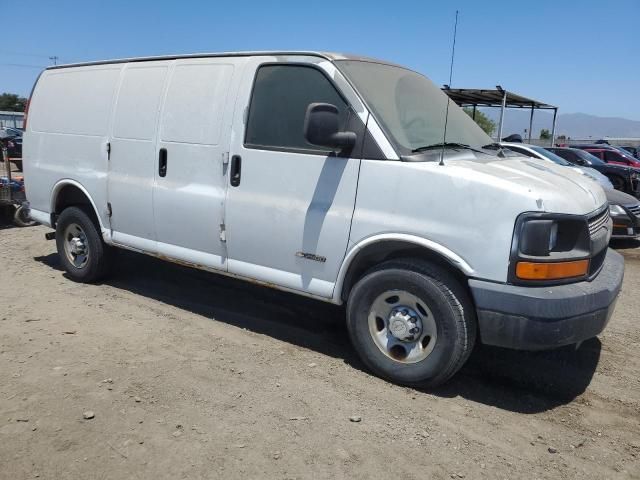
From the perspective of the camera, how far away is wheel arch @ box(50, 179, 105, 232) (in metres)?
5.39

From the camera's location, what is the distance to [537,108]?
25188 millimetres

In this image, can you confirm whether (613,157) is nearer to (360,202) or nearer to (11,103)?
(360,202)

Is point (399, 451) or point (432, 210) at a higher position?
point (432, 210)

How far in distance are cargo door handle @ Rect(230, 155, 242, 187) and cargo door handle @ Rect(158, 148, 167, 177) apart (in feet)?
2.59

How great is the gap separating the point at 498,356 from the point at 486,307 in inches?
47.3

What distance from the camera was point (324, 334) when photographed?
4578 millimetres

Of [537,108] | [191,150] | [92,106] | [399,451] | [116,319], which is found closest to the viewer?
[399,451]

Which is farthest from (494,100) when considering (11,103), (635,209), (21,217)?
(11,103)

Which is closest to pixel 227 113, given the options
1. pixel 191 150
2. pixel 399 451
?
pixel 191 150

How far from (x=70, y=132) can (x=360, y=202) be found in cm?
346

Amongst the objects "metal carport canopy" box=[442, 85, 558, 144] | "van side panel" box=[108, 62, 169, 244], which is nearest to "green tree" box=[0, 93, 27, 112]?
"metal carport canopy" box=[442, 85, 558, 144]

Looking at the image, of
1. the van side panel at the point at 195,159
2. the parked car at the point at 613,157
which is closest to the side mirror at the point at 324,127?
the van side panel at the point at 195,159

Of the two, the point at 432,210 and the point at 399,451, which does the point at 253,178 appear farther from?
the point at 399,451

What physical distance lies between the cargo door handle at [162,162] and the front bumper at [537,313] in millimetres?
2770
